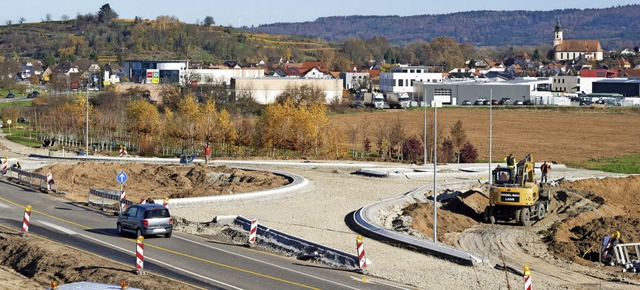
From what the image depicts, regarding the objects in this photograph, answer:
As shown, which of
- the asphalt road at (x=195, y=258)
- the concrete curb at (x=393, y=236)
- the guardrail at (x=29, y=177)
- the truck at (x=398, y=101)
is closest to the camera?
the asphalt road at (x=195, y=258)

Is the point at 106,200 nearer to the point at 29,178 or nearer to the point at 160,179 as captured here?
the point at 29,178

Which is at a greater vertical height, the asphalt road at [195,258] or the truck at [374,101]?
the truck at [374,101]

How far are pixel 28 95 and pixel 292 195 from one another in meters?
113

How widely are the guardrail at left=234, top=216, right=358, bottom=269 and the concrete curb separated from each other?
3.37 meters

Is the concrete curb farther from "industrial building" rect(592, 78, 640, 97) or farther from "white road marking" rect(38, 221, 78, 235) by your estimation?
"industrial building" rect(592, 78, 640, 97)

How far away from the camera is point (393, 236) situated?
32938 mm

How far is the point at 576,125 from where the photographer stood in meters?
111

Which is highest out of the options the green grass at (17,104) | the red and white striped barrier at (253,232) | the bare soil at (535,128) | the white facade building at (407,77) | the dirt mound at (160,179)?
the white facade building at (407,77)

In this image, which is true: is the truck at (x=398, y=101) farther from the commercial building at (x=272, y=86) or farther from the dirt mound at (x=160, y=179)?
the dirt mound at (x=160, y=179)

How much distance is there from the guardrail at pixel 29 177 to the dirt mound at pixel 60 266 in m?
14.3

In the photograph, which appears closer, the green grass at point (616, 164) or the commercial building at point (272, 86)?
the green grass at point (616, 164)

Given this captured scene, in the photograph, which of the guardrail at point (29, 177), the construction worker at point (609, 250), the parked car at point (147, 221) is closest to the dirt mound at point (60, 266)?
the parked car at point (147, 221)

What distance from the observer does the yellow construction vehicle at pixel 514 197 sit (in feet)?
133

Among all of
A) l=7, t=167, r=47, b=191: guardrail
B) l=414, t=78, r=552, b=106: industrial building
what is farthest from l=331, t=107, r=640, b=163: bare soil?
l=7, t=167, r=47, b=191: guardrail
